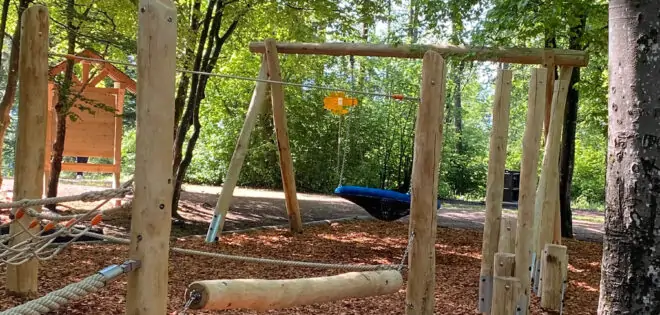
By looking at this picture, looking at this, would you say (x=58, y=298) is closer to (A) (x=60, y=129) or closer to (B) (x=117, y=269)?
(B) (x=117, y=269)

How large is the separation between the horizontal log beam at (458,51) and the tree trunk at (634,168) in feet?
11.8

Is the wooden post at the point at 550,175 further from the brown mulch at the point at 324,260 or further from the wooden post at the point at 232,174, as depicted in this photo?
the wooden post at the point at 232,174

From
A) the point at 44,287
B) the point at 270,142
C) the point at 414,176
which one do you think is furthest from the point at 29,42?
the point at 270,142

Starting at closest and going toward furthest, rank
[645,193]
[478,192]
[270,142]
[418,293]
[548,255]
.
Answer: [645,193] < [418,293] < [548,255] < [270,142] < [478,192]

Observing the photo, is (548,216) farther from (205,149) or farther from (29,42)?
(205,149)

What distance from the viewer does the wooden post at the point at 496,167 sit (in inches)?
135

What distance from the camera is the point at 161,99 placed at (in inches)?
78.6

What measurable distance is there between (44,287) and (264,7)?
5.03 meters

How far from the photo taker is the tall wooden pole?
131 inches

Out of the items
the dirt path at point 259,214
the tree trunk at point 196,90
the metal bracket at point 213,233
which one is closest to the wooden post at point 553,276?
the metal bracket at point 213,233

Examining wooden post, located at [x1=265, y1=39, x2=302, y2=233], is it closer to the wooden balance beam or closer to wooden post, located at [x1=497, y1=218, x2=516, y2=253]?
wooden post, located at [x1=497, y1=218, x2=516, y2=253]

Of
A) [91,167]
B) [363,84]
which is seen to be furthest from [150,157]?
[363,84]

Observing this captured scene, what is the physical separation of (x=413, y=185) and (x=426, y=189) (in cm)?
8

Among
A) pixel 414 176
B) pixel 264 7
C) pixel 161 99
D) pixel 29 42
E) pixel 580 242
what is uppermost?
pixel 264 7
